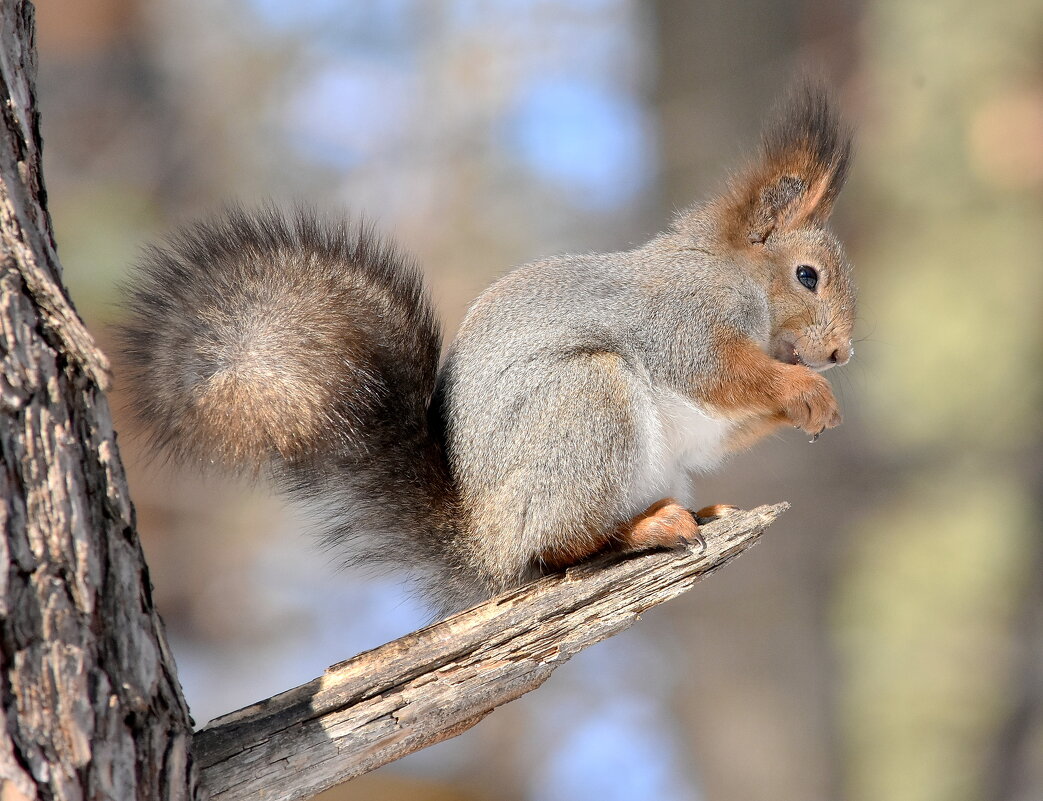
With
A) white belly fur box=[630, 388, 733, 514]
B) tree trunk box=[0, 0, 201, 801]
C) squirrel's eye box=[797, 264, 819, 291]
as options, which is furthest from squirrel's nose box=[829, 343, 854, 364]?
tree trunk box=[0, 0, 201, 801]

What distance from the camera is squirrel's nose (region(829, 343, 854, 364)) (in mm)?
2150

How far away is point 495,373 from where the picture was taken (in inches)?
74.4

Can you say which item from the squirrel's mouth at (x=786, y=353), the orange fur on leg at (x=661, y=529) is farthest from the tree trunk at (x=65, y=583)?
the squirrel's mouth at (x=786, y=353)

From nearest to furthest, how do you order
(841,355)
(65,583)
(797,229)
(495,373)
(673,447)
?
(65,583)
(495,373)
(673,447)
(841,355)
(797,229)

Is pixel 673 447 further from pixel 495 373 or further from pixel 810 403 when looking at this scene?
pixel 495 373

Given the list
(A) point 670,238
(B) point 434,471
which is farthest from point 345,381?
(A) point 670,238

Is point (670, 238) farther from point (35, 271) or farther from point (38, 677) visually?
point (38, 677)

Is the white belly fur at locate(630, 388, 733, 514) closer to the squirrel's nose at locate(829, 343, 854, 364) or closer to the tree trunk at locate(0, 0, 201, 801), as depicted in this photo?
the squirrel's nose at locate(829, 343, 854, 364)

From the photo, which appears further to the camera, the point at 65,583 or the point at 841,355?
the point at 841,355

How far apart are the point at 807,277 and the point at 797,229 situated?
122mm

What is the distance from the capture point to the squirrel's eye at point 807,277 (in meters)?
2.19

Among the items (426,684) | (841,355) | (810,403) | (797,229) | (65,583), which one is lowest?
(426,684)

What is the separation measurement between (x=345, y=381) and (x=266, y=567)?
3111 mm

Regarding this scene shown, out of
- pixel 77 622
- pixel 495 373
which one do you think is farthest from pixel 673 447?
pixel 77 622
